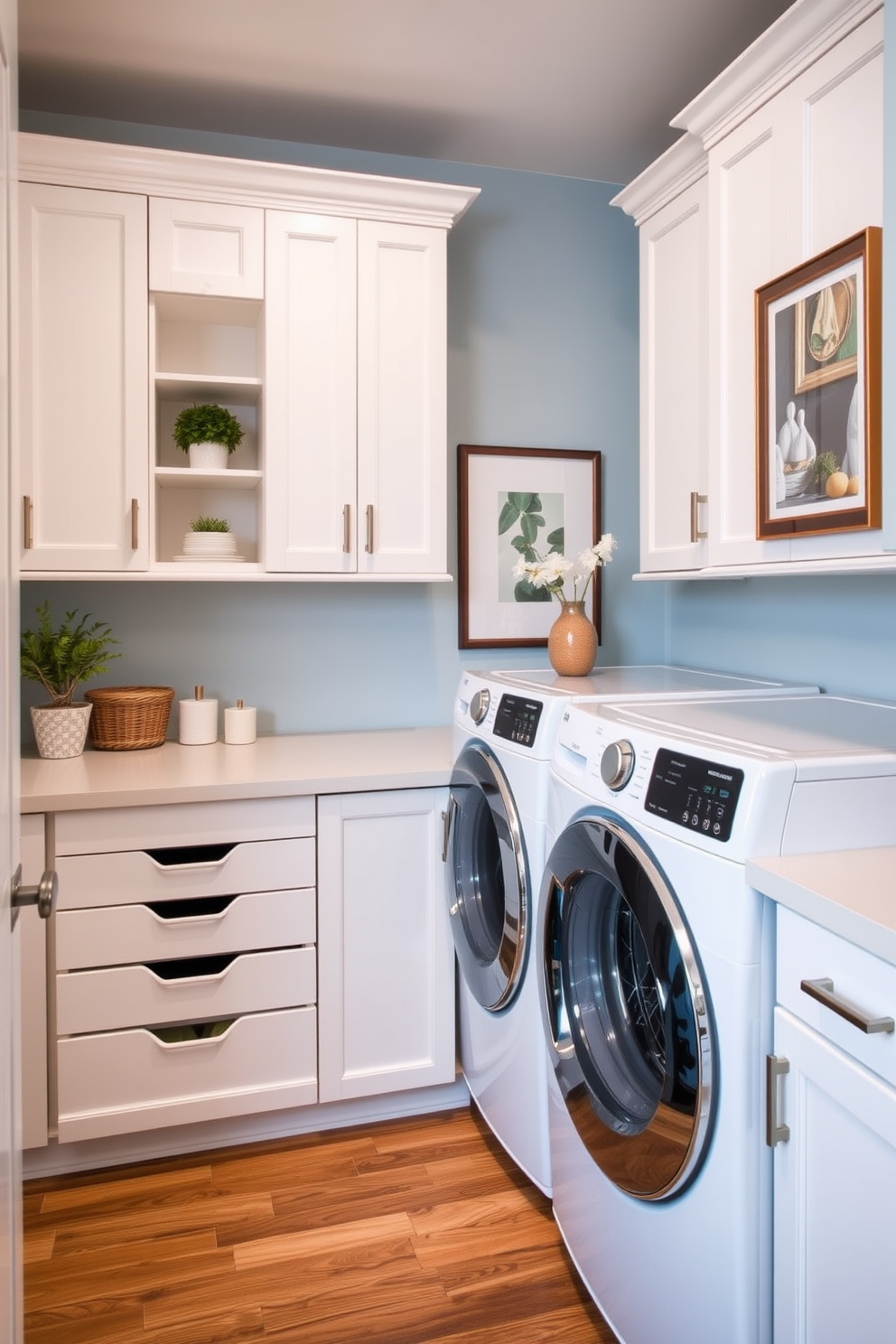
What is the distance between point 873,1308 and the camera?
1007mm

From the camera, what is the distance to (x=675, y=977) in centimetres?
128

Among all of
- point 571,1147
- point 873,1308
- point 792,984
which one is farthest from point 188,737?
point 873,1308

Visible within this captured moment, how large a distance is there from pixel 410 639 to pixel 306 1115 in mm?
1326

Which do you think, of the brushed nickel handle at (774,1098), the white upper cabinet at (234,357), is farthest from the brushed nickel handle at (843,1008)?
the white upper cabinet at (234,357)

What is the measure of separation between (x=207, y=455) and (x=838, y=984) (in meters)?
1.97

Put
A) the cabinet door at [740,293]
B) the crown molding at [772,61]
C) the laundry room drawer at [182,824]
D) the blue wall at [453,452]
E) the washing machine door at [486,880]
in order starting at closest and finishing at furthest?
the crown molding at [772,61] → the cabinet door at [740,293] → the washing machine door at [486,880] → the laundry room drawer at [182,824] → the blue wall at [453,452]

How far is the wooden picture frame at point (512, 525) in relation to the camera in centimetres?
287

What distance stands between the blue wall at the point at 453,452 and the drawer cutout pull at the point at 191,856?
0.57 m

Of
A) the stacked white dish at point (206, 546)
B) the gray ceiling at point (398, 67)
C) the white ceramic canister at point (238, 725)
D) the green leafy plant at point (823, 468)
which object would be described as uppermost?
the gray ceiling at point (398, 67)

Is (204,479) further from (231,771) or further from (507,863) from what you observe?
(507,863)

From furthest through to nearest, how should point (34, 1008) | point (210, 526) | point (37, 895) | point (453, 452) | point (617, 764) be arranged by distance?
point (453, 452) < point (210, 526) < point (34, 1008) < point (617, 764) < point (37, 895)

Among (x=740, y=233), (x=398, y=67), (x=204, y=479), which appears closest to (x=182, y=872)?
Answer: (x=204, y=479)

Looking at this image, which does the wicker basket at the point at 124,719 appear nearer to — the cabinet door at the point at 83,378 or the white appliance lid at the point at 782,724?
the cabinet door at the point at 83,378

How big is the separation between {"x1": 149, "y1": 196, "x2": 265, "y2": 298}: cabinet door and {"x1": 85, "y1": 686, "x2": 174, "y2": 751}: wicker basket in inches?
39.9
